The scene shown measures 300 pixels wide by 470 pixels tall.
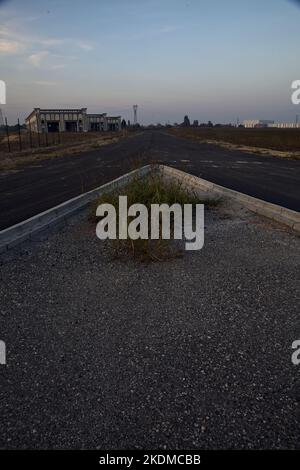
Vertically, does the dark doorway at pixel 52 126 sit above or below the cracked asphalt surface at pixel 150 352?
above

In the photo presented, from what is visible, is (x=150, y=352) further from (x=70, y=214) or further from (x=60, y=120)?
(x=60, y=120)


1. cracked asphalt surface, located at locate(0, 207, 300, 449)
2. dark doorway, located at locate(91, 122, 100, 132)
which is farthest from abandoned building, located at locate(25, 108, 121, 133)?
cracked asphalt surface, located at locate(0, 207, 300, 449)

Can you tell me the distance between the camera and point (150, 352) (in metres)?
3.14

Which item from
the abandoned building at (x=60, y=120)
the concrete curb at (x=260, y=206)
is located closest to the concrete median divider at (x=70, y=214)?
the concrete curb at (x=260, y=206)

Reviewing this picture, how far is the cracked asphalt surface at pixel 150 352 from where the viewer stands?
232 cm

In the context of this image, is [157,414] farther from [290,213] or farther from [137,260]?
[290,213]

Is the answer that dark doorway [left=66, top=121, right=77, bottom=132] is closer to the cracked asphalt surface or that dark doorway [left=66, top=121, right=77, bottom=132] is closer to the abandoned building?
the abandoned building

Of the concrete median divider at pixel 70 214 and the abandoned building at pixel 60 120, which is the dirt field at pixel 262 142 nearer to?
the concrete median divider at pixel 70 214

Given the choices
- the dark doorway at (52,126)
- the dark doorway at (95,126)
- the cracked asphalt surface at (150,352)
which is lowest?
the cracked asphalt surface at (150,352)

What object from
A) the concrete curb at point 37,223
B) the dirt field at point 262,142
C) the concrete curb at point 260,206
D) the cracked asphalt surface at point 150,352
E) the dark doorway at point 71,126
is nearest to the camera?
the cracked asphalt surface at point 150,352

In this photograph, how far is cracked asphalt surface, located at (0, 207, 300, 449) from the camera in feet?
7.61

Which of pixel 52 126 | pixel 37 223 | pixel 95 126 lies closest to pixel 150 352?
pixel 37 223

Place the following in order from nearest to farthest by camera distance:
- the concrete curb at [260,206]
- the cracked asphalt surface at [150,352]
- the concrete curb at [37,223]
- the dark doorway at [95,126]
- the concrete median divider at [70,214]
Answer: the cracked asphalt surface at [150,352] < the concrete curb at [37,223] < the concrete median divider at [70,214] < the concrete curb at [260,206] < the dark doorway at [95,126]
